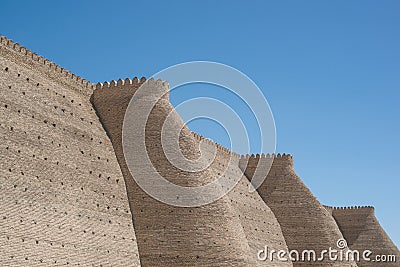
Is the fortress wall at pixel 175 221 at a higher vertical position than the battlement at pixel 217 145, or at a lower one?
lower

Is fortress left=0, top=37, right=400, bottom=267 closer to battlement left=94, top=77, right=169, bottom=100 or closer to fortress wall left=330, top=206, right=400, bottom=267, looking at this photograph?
battlement left=94, top=77, right=169, bottom=100

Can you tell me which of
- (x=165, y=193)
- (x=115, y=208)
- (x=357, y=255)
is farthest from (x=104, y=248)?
(x=357, y=255)

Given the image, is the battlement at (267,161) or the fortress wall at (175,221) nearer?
the fortress wall at (175,221)

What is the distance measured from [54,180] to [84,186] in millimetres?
1532

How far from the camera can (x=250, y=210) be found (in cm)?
3228

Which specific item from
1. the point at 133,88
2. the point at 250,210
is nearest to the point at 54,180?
the point at 133,88

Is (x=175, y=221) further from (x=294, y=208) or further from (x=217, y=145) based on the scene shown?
(x=294, y=208)

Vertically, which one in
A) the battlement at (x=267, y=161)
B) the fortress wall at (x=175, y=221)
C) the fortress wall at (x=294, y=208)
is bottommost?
the fortress wall at (x=175, y=221)

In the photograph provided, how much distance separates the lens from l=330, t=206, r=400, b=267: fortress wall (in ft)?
139

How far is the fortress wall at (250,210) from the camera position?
30562 mm

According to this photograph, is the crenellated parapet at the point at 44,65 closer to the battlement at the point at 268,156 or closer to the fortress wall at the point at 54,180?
the fortress wall at the point at 54,180

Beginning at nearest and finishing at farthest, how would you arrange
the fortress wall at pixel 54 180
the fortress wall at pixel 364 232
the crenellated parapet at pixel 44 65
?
the fortress wall at pixel 54 180, the crenellated parapet at pixel 44 65, the fortress wall at pixel 364 232

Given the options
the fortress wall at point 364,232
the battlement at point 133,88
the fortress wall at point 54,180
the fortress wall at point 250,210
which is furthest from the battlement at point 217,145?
the fortress wall at point 364,232

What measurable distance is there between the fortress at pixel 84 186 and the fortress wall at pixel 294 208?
19.2 ft
